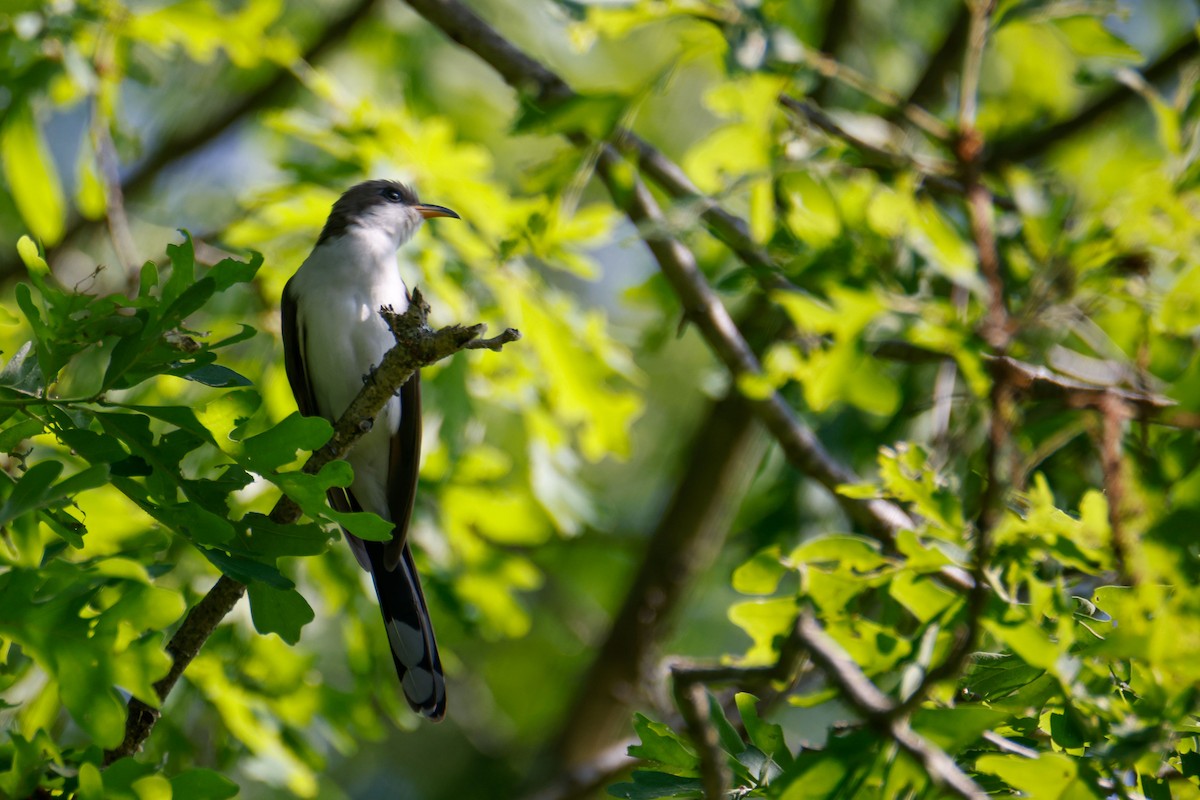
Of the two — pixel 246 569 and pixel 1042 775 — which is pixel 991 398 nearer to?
pixel 1042 775

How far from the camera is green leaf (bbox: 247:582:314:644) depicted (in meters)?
2.48

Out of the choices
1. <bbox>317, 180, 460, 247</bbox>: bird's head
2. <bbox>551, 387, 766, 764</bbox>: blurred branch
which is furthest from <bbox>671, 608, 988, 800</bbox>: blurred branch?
<bbox>551, 387, 766, 764</bbox>: blurred branch

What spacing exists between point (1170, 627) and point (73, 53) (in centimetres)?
435

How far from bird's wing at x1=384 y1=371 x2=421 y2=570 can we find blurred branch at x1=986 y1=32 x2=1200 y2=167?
3.49 metres

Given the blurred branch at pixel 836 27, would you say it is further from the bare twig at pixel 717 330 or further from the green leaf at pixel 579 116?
the green leaf at pixel 579 116

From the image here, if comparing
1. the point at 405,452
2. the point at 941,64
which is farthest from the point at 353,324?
the point at 941,64

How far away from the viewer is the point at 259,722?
4312 mm

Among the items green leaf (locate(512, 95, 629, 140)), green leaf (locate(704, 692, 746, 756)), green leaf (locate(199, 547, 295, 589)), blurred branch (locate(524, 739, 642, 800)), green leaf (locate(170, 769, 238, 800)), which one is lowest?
blurred branch (locate(524, 739, 642, 800))

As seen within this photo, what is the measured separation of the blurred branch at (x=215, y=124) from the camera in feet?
22.4

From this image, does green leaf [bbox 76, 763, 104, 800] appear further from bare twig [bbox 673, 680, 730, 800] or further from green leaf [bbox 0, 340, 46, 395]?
bare twig [bbox 673, 680, 730, 800]

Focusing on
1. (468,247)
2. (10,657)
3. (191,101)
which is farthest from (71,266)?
(10,657)

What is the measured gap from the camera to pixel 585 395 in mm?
4797

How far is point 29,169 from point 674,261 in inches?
104

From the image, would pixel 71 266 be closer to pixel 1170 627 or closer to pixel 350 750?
pixel 350 750
